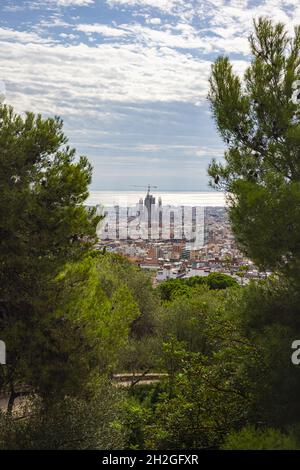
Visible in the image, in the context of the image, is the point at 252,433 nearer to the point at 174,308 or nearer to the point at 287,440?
the point at 287,440

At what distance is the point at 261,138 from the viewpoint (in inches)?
267

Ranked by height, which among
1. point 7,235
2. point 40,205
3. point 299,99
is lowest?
point 7,235

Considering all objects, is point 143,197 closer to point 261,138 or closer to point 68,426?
point 261,138

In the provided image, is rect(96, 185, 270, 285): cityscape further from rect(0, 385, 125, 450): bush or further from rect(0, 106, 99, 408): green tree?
rect(0, 106, 99, 408): green tree

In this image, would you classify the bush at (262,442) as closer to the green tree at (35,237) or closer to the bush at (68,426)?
the bush at (68,426)

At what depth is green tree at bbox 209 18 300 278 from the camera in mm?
5828

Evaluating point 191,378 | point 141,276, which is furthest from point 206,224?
point 191,378

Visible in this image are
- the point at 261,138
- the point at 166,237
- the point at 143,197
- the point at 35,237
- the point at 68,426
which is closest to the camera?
the point at 68,426

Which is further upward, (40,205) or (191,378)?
(40,205)

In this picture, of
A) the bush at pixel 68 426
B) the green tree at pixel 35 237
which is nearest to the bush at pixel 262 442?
the bush at pixel 68 426

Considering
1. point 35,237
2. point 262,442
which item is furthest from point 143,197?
point 262,442

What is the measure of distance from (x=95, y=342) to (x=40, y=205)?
218 cm

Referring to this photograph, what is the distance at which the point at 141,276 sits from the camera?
17094 mm

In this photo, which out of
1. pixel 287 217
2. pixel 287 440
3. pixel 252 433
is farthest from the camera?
pixel 287 217
